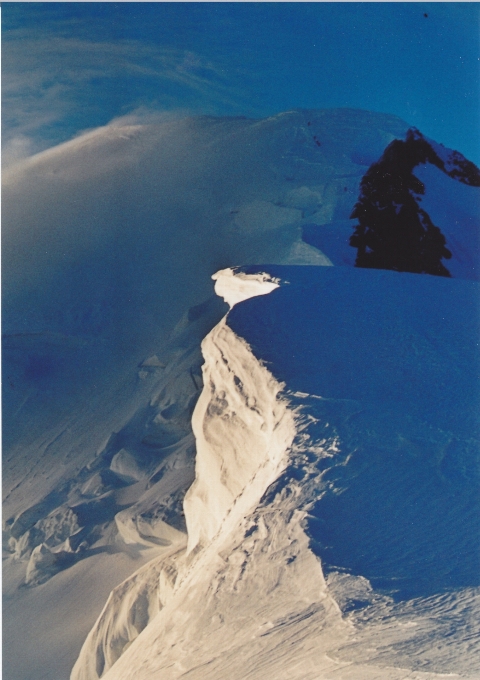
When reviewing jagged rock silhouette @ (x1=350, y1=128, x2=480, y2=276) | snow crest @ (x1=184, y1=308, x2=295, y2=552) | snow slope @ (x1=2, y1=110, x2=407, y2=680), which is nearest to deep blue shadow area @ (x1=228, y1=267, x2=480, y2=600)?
snow crest @ (x1=184, y1=308, x2=295, y2=552)

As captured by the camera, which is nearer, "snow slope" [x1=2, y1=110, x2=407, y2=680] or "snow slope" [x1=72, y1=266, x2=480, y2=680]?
"snow slope" [x1=72, y1=266, x2=480, y2=680]

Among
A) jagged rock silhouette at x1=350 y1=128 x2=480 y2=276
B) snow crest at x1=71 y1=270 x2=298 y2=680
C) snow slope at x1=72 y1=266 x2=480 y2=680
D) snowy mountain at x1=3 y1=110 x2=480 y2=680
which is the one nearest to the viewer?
snow slope at x1=72 y1=266 x2=480 y2=680

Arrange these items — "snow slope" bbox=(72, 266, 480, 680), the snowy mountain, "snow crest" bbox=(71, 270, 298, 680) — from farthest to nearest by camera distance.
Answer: "snow crest" bbox=(71, 270, 298, 680)
the snowy mountain
"snow slope" bbox=(72, 266, 480, 680)

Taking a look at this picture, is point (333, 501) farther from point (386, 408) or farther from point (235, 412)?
point (235, 412)

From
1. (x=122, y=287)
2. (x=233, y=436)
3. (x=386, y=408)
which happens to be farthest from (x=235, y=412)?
(x=122, y=287)

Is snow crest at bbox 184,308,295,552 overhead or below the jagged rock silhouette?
below

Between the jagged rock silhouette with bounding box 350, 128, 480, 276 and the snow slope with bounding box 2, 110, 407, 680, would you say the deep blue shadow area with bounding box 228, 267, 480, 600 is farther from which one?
the jagged rock silhouette with bounding box 350, 128, 480, 276

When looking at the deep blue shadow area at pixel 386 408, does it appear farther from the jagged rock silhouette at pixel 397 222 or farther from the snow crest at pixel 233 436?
the jagged rock silhouette at pixel 397 222

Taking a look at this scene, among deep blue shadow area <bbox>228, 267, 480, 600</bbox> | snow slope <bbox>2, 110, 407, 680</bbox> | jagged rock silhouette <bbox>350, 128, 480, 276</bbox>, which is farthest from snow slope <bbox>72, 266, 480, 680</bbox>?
jagged rock silhouette <bbox>350, 128, 480, 276</bbox>

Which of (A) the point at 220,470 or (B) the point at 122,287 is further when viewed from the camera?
(B) the point at 122,287

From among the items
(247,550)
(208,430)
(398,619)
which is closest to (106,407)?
(208,430)
